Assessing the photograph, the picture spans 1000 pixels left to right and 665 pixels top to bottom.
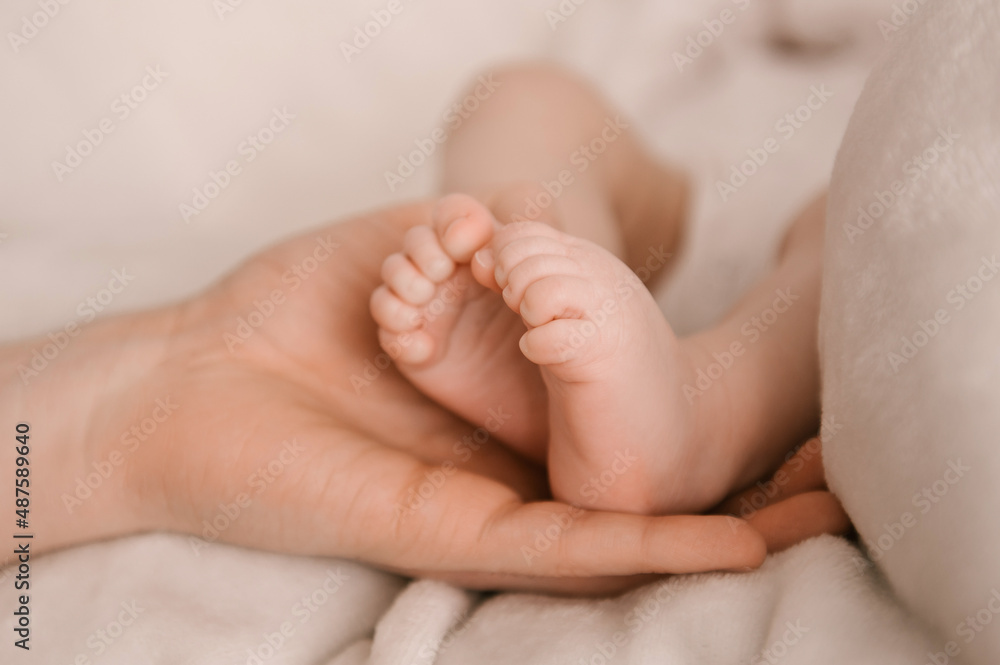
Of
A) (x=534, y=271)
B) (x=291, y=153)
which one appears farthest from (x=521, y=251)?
(x=291, y=153)

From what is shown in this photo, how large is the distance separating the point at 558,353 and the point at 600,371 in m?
0.04

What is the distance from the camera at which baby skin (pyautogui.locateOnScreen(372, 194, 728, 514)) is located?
1.84 feet

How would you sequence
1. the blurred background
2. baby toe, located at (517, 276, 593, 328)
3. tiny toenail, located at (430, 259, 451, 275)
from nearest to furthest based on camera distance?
baby toe, located at (517, 276, 593, 328) < tiny toenail, located at (430, 259, 451, 275) < the blurred background

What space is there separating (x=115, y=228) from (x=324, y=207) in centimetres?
29

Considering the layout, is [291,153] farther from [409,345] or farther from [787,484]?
[787,484]

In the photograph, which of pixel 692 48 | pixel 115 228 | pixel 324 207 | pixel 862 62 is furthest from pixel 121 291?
pixel 862 62

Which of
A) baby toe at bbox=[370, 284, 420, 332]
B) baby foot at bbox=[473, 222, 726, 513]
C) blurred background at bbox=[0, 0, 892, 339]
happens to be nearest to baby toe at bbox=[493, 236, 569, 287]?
baby foot at bbox=[473, 222, 726, 513]

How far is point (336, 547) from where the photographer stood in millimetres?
646

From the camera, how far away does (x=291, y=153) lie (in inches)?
49.4

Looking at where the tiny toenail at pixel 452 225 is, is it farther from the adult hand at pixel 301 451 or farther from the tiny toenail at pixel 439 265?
the adult hand at pixel 301 451

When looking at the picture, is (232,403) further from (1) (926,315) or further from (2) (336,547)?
(1) (926,315)

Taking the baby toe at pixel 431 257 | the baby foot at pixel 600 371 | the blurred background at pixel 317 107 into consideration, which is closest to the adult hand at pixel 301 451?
the baby foot at pixel 600 371

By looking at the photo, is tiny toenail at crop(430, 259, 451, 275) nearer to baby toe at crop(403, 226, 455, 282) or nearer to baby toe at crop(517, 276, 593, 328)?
baby toe at crop(403, 226, 455, 282)

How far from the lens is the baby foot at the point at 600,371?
0.55 metres
